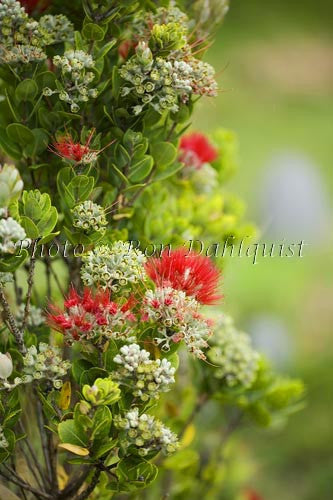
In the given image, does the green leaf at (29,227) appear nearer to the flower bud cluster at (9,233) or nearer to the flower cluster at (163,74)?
the flower bud cluster at (9,233)

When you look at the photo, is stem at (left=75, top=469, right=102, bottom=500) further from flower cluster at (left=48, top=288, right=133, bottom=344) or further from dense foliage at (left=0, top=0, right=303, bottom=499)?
flower cluster at (left=48, top=288, right=133, bottom=344)

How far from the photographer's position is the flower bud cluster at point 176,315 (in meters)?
0.61

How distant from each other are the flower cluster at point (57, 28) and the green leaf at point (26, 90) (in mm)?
43

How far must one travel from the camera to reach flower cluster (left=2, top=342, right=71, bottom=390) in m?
0.64

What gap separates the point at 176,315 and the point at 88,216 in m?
0.11

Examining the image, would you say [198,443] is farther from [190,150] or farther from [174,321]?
[174,321]

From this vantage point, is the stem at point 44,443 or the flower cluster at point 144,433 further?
the stem at point 44,443

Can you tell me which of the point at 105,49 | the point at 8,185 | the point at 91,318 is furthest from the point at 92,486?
the point at 105,49

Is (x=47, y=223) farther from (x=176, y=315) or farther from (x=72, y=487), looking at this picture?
(x=72, y=487)

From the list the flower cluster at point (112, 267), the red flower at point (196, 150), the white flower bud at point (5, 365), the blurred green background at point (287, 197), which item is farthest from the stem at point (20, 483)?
the blurred green background at point (287, 197)

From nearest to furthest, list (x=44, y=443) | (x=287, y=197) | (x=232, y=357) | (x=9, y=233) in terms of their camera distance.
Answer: (x=9, y=233) < (x=44, y=443) < (x=232, y=357) < (x=287, y=197)

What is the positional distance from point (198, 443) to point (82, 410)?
0.98 meters

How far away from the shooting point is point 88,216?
2.05ft

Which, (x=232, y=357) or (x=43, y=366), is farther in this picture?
(x=232, y=357)
